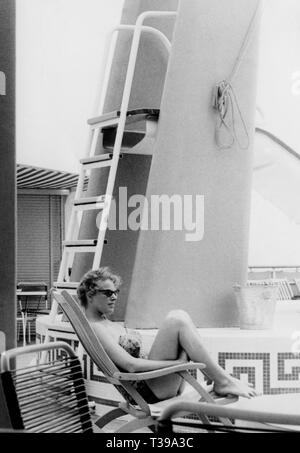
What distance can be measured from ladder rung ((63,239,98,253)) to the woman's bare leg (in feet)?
3.35

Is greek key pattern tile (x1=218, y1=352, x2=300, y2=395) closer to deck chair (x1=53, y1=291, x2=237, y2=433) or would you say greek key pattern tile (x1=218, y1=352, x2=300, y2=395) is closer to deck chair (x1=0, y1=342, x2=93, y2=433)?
deck chair (x1=53, y1=291, x2=237, y2=433)

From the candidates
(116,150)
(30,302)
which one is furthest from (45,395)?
(30,302)

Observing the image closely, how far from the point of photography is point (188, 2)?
482 centimetres

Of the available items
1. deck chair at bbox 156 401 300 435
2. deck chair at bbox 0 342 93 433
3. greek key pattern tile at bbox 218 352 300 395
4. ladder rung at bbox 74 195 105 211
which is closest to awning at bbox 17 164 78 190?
ladder rung at bbox 74 195 105 211

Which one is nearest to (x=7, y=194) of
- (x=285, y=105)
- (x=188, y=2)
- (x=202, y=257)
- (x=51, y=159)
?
(x=202, y=257)

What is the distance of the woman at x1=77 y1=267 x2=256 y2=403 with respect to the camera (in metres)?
3.38

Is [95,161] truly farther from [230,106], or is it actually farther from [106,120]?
[230,106]

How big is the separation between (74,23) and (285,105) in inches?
186

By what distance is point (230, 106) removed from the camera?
4.96m

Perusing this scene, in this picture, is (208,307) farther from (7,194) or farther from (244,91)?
(7,194)

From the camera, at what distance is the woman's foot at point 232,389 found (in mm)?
3385

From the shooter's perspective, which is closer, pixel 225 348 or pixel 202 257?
pixel 225 348

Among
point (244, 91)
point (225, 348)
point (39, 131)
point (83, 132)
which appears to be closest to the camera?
point (225, 348)

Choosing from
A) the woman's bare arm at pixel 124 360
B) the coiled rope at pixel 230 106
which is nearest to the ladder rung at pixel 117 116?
the coiled rope at pixel 230 106
